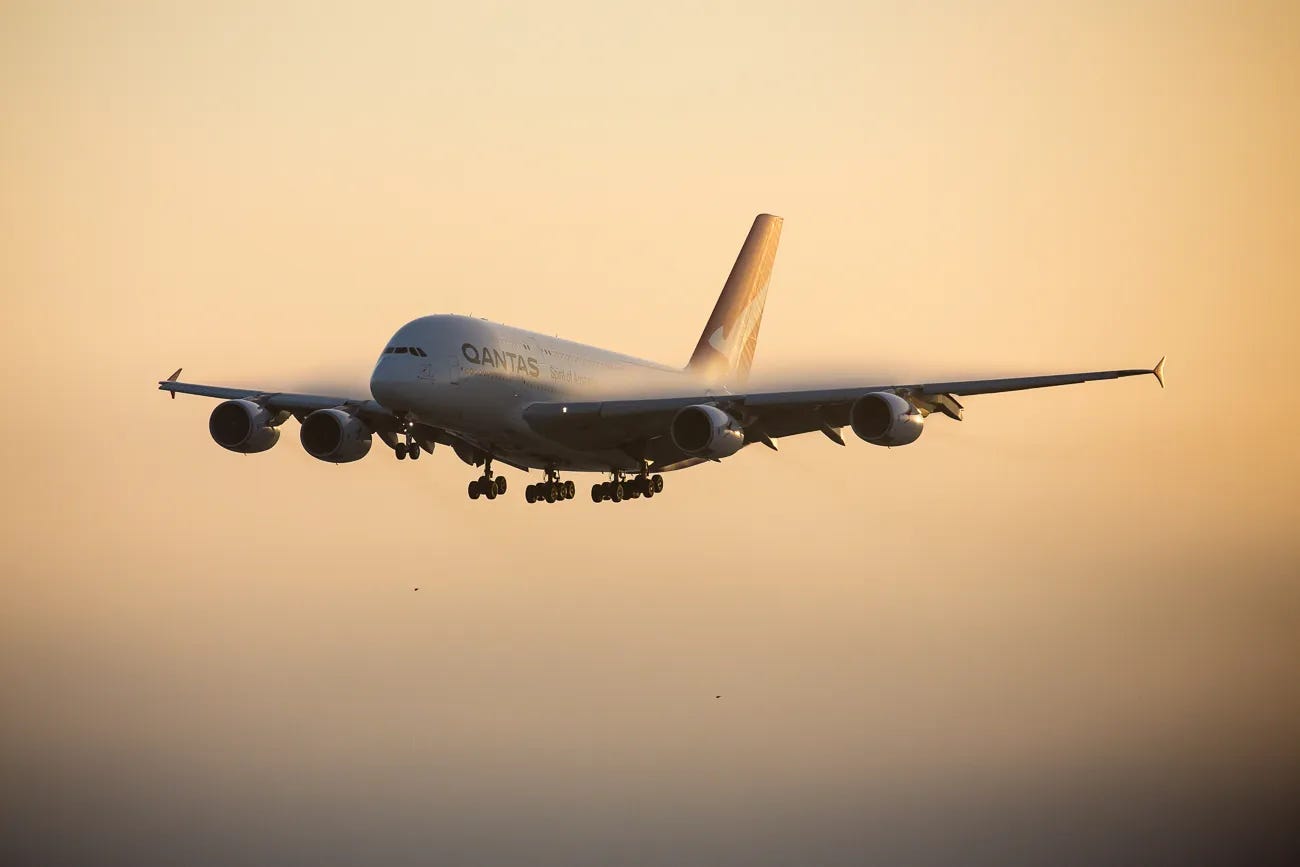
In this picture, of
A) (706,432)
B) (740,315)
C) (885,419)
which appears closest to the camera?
(885,419)

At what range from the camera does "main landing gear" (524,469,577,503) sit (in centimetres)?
6550

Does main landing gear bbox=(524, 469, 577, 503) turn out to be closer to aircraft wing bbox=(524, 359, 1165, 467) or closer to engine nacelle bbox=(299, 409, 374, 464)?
aircraft wing bbox=(524, 359, 1165, 467)

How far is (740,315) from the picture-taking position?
81.0 m

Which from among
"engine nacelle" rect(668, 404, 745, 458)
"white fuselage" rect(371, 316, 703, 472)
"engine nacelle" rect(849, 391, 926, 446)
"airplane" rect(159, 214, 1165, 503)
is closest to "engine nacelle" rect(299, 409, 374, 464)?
"airplane" rect(159, 214, 1165, 503)

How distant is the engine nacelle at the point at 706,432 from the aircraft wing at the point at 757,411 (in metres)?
0.63

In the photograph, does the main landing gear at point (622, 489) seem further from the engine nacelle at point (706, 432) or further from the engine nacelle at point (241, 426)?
the engine nacelle at point (241, 426)

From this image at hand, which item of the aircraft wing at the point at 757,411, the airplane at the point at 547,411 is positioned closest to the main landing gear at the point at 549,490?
the airplane at the point at 547,411

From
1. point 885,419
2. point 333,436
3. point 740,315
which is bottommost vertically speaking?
point 885,419

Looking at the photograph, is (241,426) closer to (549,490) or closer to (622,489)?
(549,490)

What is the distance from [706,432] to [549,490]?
962cm

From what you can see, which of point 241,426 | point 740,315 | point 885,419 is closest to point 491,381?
point 241,426

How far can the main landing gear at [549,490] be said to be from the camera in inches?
2579

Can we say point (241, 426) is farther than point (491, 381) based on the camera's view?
Yes

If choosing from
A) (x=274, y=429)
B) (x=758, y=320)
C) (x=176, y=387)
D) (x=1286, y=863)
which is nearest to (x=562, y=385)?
(x=274, y=429)
